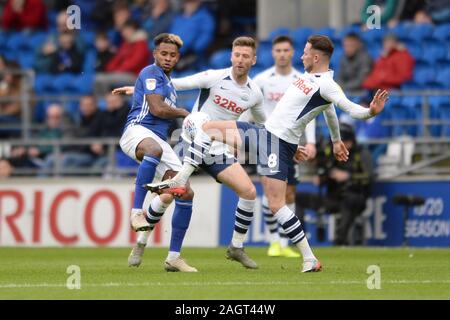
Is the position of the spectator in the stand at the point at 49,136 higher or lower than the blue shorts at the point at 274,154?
lower

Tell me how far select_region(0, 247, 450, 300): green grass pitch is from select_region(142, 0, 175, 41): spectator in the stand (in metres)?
8.36

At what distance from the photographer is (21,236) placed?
2003cm

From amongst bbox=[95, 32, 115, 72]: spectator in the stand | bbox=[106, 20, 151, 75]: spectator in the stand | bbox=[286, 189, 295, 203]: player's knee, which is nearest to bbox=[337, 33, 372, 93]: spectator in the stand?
bbox=[106, 20, 151, 75]: spectator in the stand

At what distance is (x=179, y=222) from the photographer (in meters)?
12.2

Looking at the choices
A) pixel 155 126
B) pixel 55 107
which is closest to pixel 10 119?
pixel 55 107

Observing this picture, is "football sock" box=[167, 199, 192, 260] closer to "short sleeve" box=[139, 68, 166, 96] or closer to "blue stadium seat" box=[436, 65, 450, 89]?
"short sleeve" box=[139, 68, 166, 96]

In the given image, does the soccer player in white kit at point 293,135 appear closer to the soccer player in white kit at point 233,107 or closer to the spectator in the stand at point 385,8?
the soccer player in white kit at point 233,107

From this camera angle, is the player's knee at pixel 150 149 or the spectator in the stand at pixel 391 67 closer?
the player's knee at pixel 150 149

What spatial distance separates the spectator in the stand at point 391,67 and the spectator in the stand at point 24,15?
337 inches

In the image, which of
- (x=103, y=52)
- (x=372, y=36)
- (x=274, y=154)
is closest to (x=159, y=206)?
(x=274, y=154)

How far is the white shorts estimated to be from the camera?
12570 millimetres

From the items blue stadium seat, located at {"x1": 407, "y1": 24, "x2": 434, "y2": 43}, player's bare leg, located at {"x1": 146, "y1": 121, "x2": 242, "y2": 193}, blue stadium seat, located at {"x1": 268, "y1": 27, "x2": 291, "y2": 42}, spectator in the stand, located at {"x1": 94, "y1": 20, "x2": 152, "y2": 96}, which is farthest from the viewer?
spectator in the stand, located at {"x1": 94, "y1": 20, "x2": 152, "y2": 96}

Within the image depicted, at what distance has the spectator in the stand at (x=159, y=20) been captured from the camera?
77.1 ft

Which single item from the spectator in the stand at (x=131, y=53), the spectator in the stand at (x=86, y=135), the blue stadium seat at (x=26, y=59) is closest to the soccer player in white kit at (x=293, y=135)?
the spectator in the stand at (x=86, y=135)
